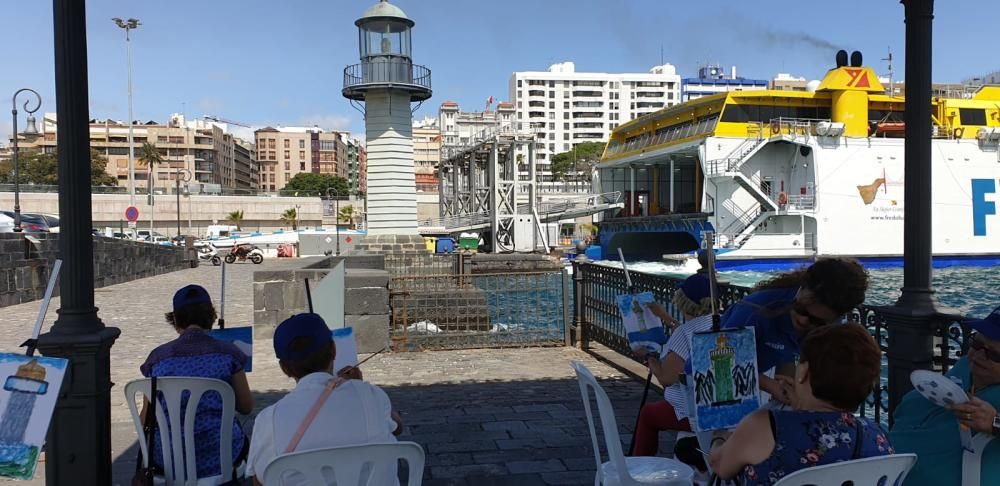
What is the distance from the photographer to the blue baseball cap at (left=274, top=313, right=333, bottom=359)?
103 inches

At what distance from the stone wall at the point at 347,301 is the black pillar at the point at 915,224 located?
22.1 feet

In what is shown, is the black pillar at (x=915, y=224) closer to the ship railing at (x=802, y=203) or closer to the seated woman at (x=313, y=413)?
the seated woman at (x=313, y=413)

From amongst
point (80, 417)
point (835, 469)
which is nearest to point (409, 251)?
point (80, 417)

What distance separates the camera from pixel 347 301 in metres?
9.45

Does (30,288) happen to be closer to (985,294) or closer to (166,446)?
(166,446)

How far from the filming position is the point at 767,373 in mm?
3205

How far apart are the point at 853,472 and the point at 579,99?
133 metres

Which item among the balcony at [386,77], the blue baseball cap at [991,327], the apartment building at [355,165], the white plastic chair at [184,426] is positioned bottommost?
the white plastic chair at [184,426]

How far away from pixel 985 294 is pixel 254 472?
101ft

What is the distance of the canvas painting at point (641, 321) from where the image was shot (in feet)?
14.2

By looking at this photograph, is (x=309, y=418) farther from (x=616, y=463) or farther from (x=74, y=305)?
(x=74, y=305)

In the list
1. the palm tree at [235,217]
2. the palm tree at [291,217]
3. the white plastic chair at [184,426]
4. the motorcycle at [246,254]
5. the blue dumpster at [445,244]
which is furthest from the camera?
the palm tree at [291,217]

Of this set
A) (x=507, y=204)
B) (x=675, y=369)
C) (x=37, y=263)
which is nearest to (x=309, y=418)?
(x=675, y=369)

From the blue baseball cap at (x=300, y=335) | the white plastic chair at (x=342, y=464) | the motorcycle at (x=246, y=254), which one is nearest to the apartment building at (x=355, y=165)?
the motorcycle at (x=246, y=254)
